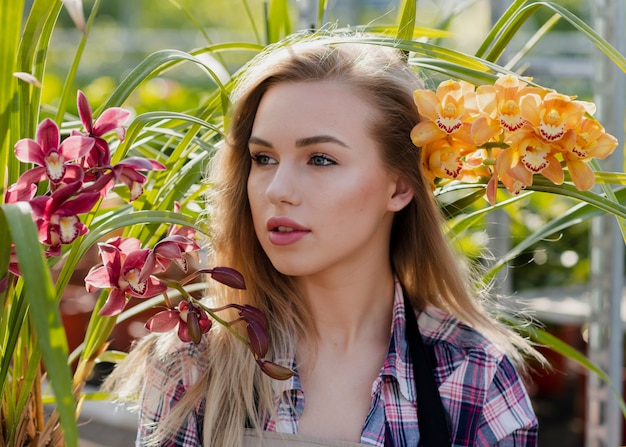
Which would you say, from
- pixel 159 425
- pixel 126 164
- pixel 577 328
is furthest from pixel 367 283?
pixel 577 328

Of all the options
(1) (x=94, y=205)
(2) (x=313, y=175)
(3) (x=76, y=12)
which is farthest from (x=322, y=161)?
(3) (x=76, y=12)

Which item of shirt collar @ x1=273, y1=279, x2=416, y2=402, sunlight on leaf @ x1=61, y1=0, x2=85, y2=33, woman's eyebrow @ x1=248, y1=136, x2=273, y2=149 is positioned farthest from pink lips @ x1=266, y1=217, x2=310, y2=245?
sunlight on leaf @ x1=61, y1=0, x2=85, y2=33

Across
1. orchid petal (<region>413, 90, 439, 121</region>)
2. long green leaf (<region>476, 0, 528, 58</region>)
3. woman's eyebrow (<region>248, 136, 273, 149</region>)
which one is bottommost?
woman's eyebrow (<region>248, 136, 273, 149</region>)

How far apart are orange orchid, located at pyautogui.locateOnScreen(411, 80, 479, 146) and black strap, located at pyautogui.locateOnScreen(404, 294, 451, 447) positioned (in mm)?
347

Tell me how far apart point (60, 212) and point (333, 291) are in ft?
1.75

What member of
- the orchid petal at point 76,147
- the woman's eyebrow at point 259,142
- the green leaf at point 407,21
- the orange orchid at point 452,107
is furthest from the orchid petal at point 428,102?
the orchid petal at point 76,147

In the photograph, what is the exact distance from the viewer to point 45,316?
0.63m

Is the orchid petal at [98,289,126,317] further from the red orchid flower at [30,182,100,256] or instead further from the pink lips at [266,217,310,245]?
the pink lips at [266,217,310,245]

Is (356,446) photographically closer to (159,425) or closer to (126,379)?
(159,425)

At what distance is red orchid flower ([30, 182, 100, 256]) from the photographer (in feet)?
2.60

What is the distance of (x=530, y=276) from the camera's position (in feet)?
10.8

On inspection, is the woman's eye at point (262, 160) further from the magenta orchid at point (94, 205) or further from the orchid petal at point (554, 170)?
the orchid petal at point (554, 170)

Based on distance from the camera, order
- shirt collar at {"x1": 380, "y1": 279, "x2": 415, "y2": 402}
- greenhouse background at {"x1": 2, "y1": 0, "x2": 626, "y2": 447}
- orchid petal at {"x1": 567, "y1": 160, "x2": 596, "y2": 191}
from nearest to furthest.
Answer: orchid petal at {"x1": 567, "y1": 160, "x2": 596, "y2": 191}, shirt collar at {"x1": 380, "y1": 279, "x2": 415, "y2": 402}, greenhouse background at {"x1": 2, "y1": 0, "x2": 626, "y2": 447}

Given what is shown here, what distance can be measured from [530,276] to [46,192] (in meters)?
2.65
